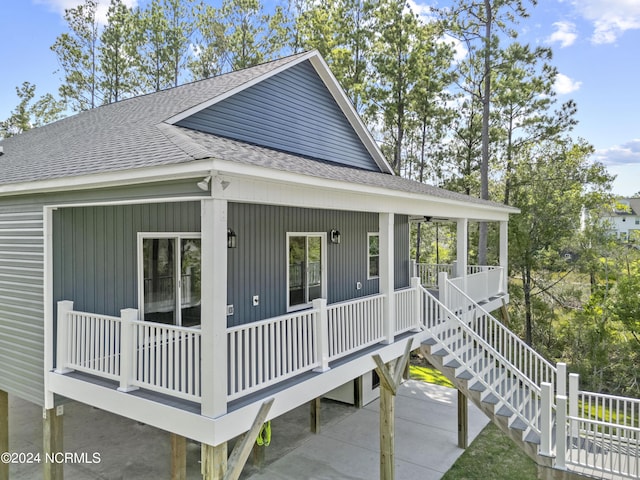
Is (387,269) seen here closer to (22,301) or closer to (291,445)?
(291,445)

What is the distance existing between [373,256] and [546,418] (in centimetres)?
537

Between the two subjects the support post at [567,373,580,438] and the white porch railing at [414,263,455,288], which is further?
the white porch railing at [414,263,455,288]

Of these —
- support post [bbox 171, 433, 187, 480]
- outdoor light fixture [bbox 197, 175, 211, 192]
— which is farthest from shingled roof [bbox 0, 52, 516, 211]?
support post [bbox 171, 433, 187, 480]

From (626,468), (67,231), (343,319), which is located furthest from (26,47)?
(626,468)

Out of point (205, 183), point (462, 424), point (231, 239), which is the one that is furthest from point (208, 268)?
point (462, 424)

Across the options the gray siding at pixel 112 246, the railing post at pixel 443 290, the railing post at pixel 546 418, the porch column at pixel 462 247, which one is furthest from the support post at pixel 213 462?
the porch column at pixel 462 247

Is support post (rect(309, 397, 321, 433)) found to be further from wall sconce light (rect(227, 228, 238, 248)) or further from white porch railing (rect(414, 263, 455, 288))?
white porch railing (rect(414, 263, 455, 288))

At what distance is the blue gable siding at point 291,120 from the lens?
8133 millimetres

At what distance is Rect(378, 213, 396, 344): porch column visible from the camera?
7.71m

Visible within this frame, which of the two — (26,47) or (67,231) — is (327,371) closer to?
(67,231)

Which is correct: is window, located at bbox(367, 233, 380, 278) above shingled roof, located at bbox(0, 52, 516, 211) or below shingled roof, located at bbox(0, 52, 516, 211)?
below

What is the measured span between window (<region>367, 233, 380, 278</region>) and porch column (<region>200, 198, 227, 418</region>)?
268 inches

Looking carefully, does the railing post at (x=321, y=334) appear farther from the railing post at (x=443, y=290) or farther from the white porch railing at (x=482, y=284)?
the white porch railing at (x=482, y=284)

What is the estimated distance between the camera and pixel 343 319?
6934 mm
